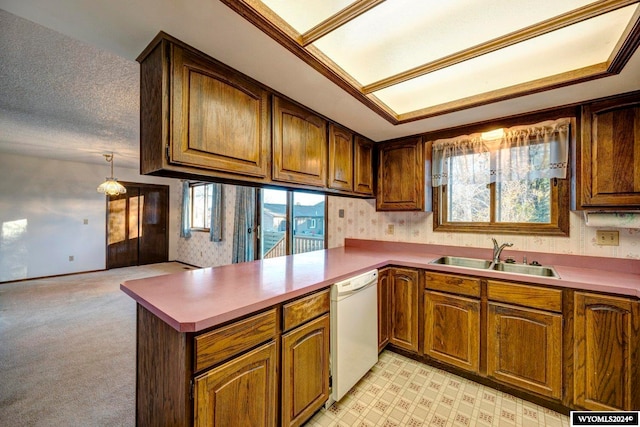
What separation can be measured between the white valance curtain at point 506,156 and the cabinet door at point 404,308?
1.02 m

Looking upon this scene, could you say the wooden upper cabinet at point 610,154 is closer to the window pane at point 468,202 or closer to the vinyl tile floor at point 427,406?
the window pane at point 468,202

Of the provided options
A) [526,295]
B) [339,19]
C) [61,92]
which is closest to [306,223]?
[526,295]

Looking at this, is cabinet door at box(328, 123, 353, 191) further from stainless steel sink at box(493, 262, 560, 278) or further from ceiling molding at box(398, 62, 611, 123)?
stainless steel sink at box(493, 262, 560, 278)

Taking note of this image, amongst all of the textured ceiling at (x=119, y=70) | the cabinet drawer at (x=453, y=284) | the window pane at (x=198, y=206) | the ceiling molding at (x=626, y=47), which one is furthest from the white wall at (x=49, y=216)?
the ceiling molding at (x=626, y=47)

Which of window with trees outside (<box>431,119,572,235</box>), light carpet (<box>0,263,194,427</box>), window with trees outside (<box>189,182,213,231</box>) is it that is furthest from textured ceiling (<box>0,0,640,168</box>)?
window with trees outside (<box>189,182,213,231</box>)

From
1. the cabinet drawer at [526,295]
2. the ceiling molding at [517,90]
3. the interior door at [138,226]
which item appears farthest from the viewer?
the interior door at [138,226]

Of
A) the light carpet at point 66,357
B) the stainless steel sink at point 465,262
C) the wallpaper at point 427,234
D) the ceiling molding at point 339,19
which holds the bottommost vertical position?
the light carpet at point 66,357

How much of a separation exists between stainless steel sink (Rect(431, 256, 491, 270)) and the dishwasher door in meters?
0.78

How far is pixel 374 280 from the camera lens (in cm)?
206

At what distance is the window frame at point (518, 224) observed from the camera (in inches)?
78.2

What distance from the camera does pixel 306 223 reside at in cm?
436

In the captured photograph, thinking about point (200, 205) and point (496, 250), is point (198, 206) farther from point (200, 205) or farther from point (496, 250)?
point (496, 250)

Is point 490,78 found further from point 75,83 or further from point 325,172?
point 75,83

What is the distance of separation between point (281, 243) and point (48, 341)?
3.00 m
